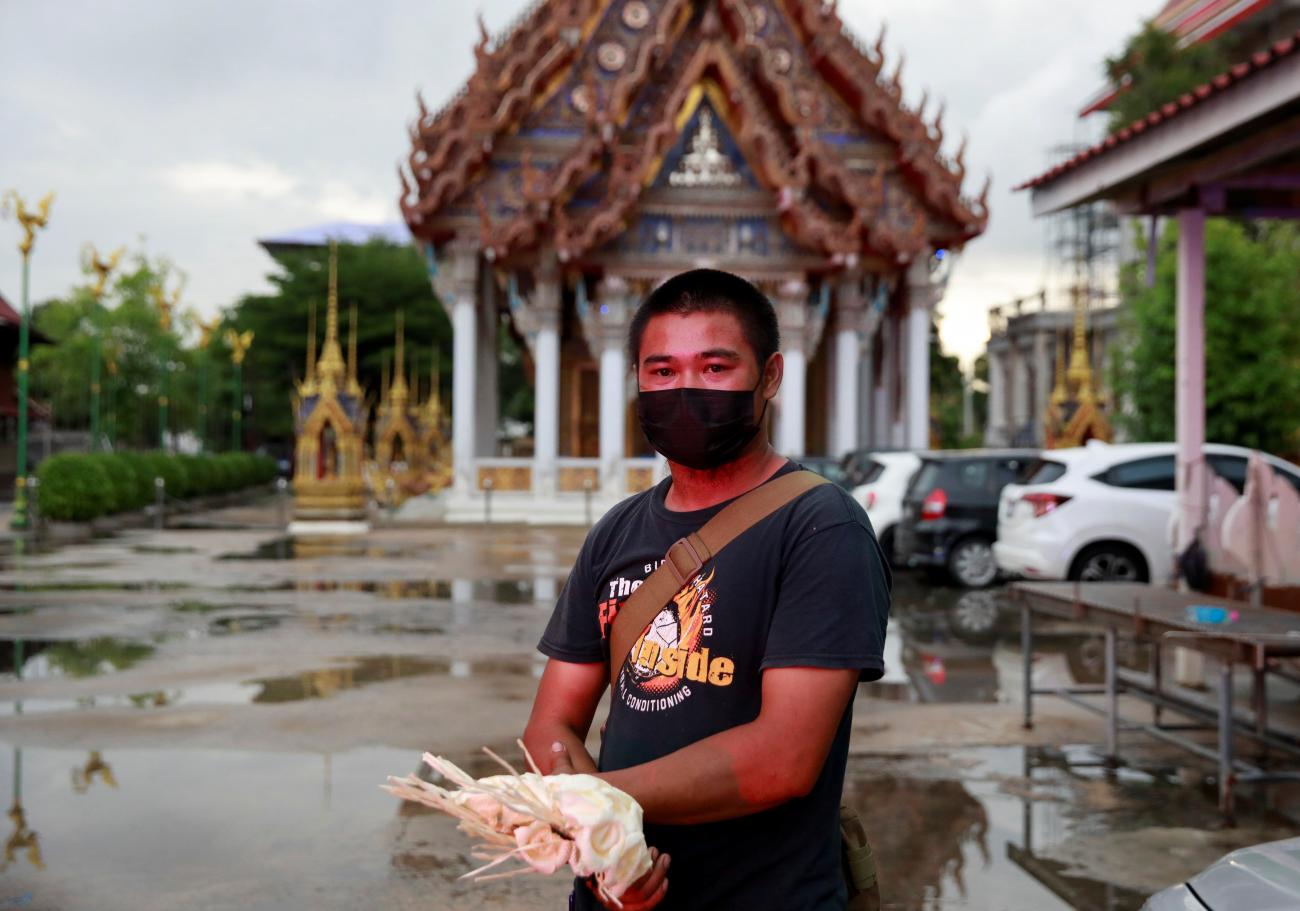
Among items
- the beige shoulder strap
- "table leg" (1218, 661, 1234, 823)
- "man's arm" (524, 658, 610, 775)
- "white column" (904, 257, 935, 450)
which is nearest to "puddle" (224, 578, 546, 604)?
"table leg" (1218, 661, 1234, 823)

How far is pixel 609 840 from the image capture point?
1863mm

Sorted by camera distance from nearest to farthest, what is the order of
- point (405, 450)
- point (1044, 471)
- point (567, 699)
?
point (567, 699)
point (1044, 471)
point (405, 450)

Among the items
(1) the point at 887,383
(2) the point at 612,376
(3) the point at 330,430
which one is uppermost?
(1) the point at 887,383

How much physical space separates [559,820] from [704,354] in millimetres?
833

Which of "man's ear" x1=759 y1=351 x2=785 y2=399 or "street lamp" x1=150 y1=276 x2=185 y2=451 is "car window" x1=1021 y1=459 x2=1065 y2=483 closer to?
"man's ear" x1=759 y1=351 x2=785 y2=399

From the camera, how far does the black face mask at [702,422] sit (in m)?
2.24

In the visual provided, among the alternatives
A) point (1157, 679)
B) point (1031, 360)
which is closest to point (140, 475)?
point (1157, 679)

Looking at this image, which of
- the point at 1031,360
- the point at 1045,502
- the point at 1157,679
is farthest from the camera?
the point at 1031,360

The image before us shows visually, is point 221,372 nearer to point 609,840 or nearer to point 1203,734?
point 1203,734

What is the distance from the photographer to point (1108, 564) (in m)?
12.9

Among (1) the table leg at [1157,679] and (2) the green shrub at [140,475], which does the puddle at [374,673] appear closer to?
(1) the table leg at [1157,679]

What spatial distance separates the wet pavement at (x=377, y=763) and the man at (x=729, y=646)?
2.72 m

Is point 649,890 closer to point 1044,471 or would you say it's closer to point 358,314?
point 1044,471

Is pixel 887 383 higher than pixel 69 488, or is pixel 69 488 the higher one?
pixel 887 383
